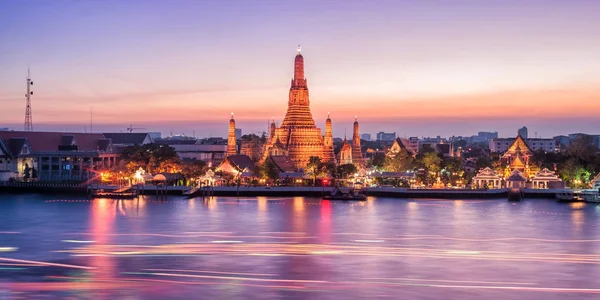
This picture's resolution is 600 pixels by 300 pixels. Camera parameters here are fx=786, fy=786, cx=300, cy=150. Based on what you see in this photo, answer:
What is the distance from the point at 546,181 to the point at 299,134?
1787cm

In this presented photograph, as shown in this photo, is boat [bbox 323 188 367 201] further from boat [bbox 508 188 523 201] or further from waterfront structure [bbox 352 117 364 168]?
waterfront structure [bbox 352 117 364 168]

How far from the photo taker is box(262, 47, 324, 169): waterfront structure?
5531 centimetres

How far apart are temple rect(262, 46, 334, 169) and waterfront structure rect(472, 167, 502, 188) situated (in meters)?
12.1

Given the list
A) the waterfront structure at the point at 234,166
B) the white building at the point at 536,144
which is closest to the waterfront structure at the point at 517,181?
the waterfront structure at the point at 234,166

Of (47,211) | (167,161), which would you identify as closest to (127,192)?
(167,161)

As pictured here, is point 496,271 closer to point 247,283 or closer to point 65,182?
point 247,283

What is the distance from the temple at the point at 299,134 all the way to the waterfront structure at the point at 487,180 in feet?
39.6

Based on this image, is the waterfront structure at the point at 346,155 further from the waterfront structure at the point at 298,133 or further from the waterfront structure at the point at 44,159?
the waterfront structure at the point at 44,159

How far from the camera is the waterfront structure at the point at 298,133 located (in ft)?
181

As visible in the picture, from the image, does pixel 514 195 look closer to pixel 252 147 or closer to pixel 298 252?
pixel 298 252

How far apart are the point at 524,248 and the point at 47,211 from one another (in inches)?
867

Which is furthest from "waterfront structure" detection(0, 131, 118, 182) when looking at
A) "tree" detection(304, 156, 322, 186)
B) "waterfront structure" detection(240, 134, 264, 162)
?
"tree" detection(304, 156, 322, 186)

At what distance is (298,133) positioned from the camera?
5644 cm

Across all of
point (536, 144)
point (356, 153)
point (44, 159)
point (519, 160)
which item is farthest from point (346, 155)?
point (536, 144)
